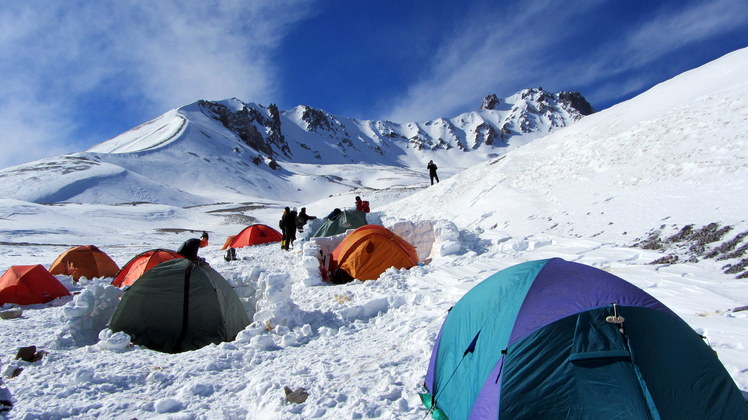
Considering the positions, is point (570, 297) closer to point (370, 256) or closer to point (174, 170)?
point (370, 256)

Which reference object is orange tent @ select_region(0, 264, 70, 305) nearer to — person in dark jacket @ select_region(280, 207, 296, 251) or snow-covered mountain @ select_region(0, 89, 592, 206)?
person in dark jacket @ select_region(280, 207, 296, 251)

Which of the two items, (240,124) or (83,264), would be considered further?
(240,124)

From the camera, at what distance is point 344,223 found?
14086 millimetres

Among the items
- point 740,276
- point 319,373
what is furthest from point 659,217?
point 319,373

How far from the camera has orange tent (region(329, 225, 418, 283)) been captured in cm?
943

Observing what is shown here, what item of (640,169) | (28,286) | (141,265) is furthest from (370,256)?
(640,169)

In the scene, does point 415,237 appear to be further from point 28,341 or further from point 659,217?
point 28,341

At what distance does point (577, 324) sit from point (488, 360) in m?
0.75

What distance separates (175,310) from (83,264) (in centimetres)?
797

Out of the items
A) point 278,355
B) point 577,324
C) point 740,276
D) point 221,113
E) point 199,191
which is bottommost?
point 740,276

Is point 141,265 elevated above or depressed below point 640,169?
above

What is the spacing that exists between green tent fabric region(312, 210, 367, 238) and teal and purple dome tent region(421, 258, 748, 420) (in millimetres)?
10834

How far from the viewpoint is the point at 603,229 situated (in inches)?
372

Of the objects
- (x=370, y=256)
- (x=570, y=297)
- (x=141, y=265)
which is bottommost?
(x=570, y=297)
